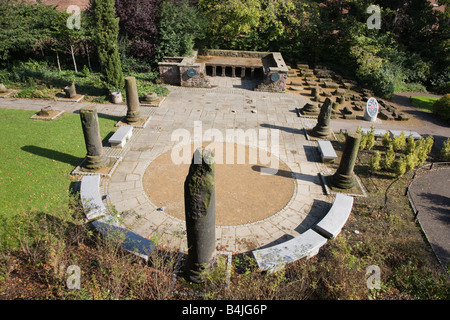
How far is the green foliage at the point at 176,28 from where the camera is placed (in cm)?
1944

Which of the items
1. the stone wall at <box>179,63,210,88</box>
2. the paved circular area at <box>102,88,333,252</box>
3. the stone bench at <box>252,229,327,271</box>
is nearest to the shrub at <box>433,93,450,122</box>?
the paved circular area at <box>102,88,333,252</box>

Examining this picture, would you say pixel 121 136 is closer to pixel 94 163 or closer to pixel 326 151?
pixel 94 163

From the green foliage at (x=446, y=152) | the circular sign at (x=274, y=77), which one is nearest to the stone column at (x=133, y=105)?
the circular sign at (x=274, y=77)

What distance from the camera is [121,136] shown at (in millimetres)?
11953

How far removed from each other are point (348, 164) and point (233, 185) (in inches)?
149

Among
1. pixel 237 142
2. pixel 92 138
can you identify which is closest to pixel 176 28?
pixel 237 142

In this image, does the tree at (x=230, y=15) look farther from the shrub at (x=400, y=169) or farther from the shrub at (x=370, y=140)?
the shrub at (x=400, y=169)

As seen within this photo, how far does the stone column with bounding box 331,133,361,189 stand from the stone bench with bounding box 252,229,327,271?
2885 mm

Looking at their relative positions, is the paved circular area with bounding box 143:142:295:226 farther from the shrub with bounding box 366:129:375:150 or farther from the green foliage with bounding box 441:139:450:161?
the green foliage with bounding box 441:139:450:161

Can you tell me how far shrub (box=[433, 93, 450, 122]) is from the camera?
1599 cm

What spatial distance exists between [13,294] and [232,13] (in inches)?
790

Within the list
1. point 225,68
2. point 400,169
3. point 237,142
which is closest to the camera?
point 400,169

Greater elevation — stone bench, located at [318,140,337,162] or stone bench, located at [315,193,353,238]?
stone bench, located at [318,140,337,162]

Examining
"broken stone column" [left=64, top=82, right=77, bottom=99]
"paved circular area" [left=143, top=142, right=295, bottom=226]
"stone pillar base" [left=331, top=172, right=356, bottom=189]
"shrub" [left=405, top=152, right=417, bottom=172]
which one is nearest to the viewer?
"paved circular area" [left=143, top=142, right=295, bottom=226]
